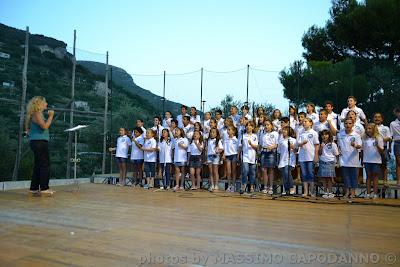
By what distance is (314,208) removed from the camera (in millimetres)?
5539

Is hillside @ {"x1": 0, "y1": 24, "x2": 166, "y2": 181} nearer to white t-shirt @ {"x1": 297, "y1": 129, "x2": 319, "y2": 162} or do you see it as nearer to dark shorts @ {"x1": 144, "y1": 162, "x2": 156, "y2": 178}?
dark shorts @ {"x1": 144, "y1": 162, "x2": 156, "y2": 178}

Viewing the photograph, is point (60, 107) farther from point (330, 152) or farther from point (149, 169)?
point (330, 152)

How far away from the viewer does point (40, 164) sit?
20.4 feet

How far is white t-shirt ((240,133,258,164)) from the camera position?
7.73 meters

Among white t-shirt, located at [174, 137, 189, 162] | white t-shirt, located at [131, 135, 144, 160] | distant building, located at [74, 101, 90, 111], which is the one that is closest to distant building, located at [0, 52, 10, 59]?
distant building, located at [74, 101, 90, 111]

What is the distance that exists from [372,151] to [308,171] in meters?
1.15

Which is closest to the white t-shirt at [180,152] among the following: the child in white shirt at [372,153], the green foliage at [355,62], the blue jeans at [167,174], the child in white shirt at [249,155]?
the blue jeans at [167,174]

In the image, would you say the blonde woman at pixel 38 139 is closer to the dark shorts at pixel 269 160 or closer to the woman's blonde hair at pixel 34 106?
the woman's blonde hair at pixel 34 106

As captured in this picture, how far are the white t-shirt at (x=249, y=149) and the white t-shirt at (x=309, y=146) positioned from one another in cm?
102

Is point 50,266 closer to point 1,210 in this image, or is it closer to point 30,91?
point 1,210

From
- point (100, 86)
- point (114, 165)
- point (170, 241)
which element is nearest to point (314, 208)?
point (170, 241)

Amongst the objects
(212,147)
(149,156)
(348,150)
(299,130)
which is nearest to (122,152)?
(149,156)

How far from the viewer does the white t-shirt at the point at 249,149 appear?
773cm

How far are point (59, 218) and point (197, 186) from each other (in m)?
4.48
